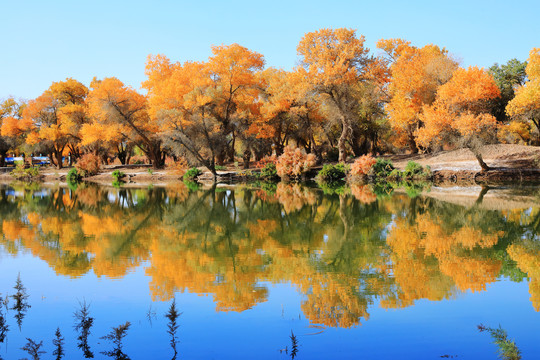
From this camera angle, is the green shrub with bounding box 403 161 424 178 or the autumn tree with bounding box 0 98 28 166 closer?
the green shrub with bounding box 403 161 424 178

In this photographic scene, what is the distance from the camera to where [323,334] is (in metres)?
6.12

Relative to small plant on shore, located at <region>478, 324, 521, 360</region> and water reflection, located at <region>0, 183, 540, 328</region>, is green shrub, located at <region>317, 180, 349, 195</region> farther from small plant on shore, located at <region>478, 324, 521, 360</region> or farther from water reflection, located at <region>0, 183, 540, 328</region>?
small plant on shore, located at <region>478, 324, 521, 360</region>

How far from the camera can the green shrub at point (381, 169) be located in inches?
1443

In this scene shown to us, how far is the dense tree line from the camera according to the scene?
1341 inches

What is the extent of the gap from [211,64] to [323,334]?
120ft

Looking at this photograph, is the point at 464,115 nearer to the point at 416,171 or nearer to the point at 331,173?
the point at 416,171

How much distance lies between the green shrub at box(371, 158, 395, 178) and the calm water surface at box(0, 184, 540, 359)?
19.8 meters

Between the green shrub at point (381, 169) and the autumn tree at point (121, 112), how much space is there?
60.5 feet

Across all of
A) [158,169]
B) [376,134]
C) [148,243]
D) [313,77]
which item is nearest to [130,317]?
[148,243]

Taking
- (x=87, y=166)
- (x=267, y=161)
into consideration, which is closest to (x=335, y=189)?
(x=267, y=161)

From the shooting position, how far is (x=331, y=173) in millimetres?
37938

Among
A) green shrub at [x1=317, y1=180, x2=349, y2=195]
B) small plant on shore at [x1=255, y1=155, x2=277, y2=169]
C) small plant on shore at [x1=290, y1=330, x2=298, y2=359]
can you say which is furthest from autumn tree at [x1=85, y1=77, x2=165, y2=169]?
small plant on shore at [x1=290, y1=330, x2=298, y2=359]

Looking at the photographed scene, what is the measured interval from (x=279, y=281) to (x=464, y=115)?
27.8 meters

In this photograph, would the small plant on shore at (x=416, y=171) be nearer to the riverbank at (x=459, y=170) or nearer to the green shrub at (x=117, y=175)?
the riverbank at (x=459, y=170)
